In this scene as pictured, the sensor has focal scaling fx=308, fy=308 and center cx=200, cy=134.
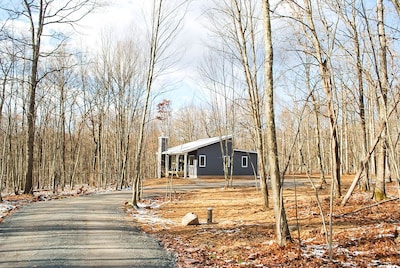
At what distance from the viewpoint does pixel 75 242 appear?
22.5 feet

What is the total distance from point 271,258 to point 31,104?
48.7ft

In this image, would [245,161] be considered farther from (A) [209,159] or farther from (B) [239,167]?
(A) [209,159]

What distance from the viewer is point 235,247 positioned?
6.64m

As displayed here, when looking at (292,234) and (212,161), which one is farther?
(212,161)

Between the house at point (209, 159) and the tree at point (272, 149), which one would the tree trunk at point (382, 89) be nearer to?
the tree at point (272, 149)

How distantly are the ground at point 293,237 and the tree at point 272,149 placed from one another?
29cm

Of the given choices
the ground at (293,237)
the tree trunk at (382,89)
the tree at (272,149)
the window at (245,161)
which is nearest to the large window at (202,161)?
the window at (245,161)

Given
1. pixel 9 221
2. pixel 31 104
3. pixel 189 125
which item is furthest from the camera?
pixel 189 125

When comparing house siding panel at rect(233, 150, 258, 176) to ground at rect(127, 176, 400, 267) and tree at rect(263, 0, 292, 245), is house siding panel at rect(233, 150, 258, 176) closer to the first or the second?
ground at rect(127, 176, 400, 267)

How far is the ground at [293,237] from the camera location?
5.14m

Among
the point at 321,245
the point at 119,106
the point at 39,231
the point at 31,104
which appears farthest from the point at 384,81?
the point at 119,106

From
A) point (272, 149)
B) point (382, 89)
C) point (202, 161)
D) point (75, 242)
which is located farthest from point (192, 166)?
point (382, 89)

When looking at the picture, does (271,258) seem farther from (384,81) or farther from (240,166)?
(240,166)

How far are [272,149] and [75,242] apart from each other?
4.78m
